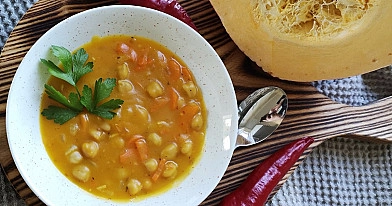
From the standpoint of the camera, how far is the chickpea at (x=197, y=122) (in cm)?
230

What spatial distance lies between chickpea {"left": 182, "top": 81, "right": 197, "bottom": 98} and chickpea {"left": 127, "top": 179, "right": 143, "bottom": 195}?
0.34m

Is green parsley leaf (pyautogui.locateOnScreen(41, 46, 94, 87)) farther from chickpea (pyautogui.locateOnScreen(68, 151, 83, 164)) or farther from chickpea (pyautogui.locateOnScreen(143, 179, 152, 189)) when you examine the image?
chickpea (pyautogui.locateOnScreen(143, 179, 152, 189))

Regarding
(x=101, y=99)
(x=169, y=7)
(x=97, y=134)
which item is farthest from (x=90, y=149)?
(x=169, y=7)

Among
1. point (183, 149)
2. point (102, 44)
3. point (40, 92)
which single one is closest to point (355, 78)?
point (183, 149)

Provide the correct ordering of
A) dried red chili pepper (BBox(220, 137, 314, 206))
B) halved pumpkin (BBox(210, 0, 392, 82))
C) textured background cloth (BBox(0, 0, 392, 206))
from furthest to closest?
textured background cloth (BBox(0, 0, 392, 206)) < dried red chili pepper (BBox(220, 137, 314, 206)) < halved pumpkin (BBox(210, 0, 392, 82))

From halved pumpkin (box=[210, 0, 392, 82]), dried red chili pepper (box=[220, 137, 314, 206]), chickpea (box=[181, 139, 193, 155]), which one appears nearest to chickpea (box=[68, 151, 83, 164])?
chickpea (box=[181, 139, 193, 155])

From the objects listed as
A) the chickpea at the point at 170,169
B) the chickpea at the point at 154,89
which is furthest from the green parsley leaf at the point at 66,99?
the chickpea at the point at 170,169

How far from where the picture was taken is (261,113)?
2.50 meters

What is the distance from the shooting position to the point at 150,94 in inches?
88.9

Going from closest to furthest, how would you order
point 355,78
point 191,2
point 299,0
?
point 299,0 < point 191,2 < point 355,78

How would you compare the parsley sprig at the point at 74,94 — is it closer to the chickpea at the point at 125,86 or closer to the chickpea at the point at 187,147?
the chickpea at the point at 125,86

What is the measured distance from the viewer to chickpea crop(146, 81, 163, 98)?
225cm

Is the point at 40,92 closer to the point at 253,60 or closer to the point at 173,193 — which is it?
the point at 173,193

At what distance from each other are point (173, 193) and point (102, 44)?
1.82 ft
